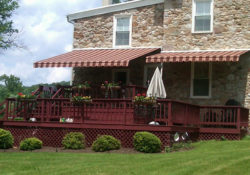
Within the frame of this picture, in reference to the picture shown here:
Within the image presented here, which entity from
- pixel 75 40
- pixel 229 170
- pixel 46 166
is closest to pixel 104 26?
pixel 75 40

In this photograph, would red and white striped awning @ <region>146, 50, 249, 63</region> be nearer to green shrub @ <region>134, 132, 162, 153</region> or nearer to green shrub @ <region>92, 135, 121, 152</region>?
green shrub @ <region>134, 132, 162, 153</region>

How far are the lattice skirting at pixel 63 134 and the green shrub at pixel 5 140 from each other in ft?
2.59

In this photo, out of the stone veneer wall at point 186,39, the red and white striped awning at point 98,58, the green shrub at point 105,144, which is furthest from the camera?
the stone veneer wall at point 186,39

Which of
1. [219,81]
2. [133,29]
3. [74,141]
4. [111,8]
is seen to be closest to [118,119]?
[74,141]

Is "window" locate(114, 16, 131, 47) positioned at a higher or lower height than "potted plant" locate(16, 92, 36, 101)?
higher

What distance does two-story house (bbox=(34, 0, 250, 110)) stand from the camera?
731 inches

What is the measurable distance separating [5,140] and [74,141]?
2590mm

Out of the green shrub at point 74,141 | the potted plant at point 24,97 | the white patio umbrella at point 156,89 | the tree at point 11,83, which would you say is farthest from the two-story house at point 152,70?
the tree at point 11,83

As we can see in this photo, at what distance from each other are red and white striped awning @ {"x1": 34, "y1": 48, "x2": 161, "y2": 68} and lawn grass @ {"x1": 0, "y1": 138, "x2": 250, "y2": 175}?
5.66m

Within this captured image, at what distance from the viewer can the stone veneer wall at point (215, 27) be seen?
1869 cm

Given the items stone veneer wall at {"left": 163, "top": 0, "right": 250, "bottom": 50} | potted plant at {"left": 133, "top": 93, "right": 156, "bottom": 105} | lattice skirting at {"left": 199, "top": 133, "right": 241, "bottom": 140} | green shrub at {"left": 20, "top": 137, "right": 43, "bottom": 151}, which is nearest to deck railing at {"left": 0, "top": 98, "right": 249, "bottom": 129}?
potted plant at {"left": 133, "top": 93, "right": 156, "bottom": 105}

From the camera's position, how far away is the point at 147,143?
1405 cm

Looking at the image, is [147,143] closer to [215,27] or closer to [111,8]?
[215,27]

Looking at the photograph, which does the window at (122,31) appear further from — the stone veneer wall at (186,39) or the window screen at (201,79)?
the window screen at (201,79)
